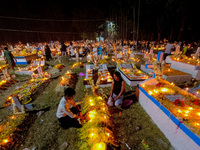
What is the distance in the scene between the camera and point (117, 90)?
15.9ft

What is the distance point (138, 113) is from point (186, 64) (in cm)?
610

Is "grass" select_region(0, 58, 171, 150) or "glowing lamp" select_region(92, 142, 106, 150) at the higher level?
"glowing lamp" select_region(92, 142, 106, 150)

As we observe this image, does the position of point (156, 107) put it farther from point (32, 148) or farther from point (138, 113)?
point (32, 148)

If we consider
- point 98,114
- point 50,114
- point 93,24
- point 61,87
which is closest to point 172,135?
point 98,114

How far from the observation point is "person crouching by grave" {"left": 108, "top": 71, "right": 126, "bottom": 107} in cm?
460

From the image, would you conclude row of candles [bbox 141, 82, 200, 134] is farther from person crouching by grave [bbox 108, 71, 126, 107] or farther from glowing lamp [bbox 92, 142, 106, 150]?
glowing lamp [bbox 92, 142, 106, 150]

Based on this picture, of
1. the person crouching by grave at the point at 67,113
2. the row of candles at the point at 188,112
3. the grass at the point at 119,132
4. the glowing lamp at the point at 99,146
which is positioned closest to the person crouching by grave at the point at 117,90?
the grass at the point at 119,132

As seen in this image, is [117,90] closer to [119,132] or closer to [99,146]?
[119,132]

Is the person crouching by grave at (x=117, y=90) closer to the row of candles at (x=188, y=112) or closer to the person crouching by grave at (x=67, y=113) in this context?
the row of candles at (x=188, y=112)

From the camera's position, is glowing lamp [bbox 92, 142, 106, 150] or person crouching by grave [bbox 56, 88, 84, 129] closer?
glowing lamp [bbox 92, 142, 106, 150]

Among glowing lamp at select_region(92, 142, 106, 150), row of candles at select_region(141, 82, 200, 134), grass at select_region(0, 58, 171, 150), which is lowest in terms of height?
grass at select_region(0, 58, 171, 150)

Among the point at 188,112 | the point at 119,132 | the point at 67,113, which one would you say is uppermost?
the point at 67,113

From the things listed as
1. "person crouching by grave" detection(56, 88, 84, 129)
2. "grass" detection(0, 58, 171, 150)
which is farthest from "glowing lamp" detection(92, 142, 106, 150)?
"person crouching by grave" detection(56, 88, 84, 129)

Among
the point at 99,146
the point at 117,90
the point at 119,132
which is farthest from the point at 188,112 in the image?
the point at 99,146
